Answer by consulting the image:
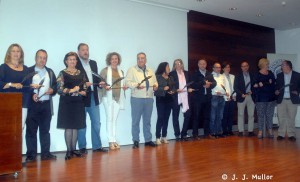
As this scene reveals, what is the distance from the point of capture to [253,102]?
723cm

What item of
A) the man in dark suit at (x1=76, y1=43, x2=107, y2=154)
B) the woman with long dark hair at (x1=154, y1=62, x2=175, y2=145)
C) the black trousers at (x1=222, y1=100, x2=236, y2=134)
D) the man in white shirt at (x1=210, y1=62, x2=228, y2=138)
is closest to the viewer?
the man in dark suit at (x1=76, y1=43, x2=107, y2=154)

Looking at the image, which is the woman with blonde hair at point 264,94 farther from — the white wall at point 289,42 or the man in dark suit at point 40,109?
the man in dark suit at point 40,109

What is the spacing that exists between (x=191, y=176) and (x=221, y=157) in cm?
127

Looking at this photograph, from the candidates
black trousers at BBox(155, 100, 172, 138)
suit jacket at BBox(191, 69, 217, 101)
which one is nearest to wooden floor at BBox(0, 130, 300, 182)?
black trousers at BBox(155, 100, 172, 138)

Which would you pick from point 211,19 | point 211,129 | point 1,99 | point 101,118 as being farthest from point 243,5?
point 1,99

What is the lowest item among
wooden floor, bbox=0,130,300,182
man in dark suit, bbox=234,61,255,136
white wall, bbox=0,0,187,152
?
wooden floor, bbox=0,130,300,182

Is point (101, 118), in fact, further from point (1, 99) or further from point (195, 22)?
point (195, 22)

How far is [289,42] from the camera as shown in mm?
9758

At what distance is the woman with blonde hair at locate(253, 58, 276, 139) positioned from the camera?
6.57 m

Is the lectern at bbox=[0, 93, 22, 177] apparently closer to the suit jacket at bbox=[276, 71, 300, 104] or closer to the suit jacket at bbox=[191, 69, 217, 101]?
the suit jacket at bbox=[191, 69, 217, 101]

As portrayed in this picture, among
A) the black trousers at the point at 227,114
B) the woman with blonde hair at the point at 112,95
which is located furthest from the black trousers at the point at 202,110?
the woman with blonde hair at the point at 112,95

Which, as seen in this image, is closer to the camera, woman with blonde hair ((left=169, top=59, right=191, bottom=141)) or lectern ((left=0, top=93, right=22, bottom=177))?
lectern ((left=0, top=93, right=22, bottom=177))

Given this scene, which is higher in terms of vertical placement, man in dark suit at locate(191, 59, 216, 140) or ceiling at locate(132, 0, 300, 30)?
ceiling at locate(132, 0, 300, 30)

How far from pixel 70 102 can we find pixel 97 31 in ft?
6.43
